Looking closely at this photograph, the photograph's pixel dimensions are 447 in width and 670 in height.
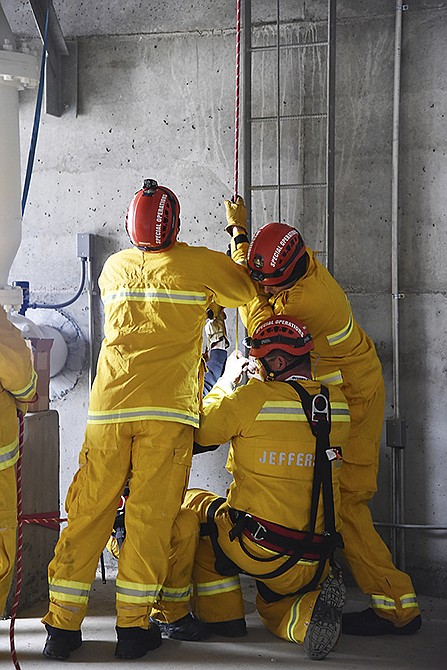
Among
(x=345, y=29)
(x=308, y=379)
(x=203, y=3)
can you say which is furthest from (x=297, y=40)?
(x=308, y=379)

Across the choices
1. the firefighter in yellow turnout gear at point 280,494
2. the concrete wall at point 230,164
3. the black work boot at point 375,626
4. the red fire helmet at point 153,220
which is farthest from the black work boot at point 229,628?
the red fire helmet at point 153,220

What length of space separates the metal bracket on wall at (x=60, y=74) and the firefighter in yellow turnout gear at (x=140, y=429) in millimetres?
1696

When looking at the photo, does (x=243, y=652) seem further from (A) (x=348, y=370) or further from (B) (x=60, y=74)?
(B) (x=60, y=74)

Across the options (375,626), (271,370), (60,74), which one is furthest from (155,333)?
(60,74)

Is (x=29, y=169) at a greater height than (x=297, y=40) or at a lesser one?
lesser

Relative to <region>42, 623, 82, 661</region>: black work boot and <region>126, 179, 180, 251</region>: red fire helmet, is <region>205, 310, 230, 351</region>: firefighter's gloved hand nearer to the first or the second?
<region>126, 179, 180, 251</region>: red fire helmet

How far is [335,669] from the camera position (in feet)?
12.3

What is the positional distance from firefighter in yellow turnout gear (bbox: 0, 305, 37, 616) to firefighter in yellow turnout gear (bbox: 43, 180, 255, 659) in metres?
0.22

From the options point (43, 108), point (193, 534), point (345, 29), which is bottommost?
point (193, 534)

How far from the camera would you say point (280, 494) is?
3887mm

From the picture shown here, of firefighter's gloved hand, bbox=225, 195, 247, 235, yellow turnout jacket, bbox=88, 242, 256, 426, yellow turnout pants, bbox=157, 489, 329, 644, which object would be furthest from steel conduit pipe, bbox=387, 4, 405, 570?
yellow turnout jacket, bbox=88, 242, 256, 426

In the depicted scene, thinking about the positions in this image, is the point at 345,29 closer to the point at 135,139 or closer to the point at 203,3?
the point at 203,3

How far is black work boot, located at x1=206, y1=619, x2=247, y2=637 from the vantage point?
413cm

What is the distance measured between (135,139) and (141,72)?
40 cm
